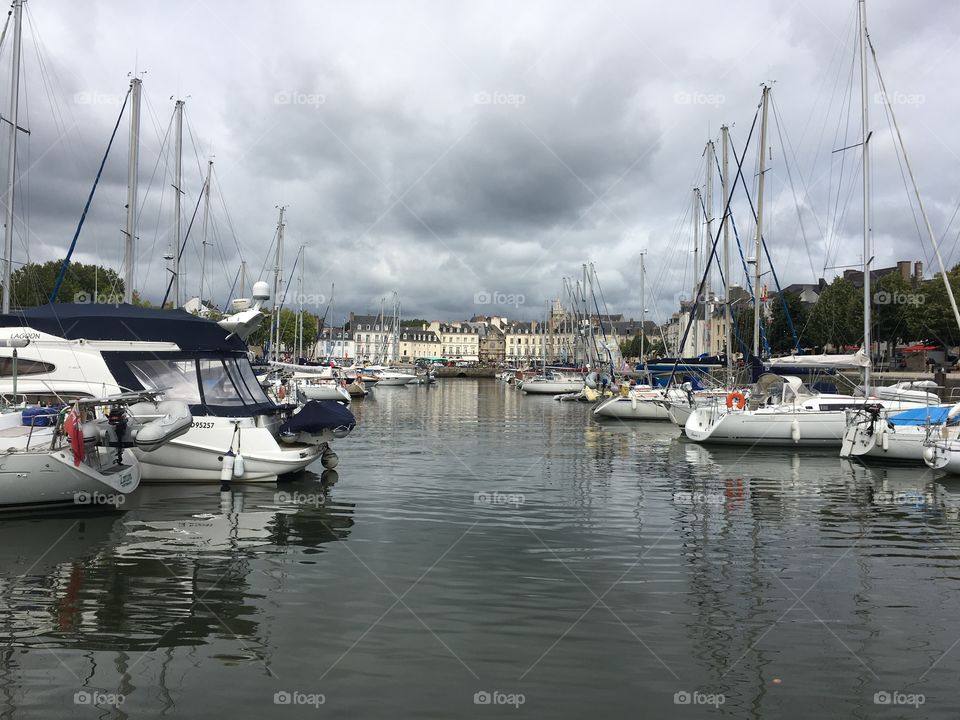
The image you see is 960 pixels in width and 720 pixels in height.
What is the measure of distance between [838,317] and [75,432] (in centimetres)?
7921

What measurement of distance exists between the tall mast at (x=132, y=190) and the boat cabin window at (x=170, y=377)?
5155 millimetres

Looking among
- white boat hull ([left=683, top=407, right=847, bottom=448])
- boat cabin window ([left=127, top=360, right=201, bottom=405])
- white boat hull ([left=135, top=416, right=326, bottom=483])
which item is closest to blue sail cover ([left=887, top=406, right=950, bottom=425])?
white boat hull ([left=683, top=407, right=847, bottom=448])

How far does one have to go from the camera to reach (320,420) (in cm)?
2030

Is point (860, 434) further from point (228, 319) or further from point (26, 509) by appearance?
point (26, 509)

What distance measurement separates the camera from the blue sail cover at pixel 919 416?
83.9 ft

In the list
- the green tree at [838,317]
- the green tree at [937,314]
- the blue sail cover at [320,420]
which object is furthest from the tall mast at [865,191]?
the green tree at [838,317]

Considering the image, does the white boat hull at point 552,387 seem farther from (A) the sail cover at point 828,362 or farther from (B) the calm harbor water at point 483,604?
(B) the calm harbor water at point 483,604

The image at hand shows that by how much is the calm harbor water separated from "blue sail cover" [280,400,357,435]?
1.82 m

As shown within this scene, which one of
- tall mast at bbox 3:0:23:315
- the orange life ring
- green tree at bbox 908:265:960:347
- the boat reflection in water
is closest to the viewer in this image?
the boat reflection in water

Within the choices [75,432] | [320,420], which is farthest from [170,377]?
[75,432]

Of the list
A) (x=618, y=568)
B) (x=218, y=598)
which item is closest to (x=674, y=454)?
(x=618, y=568)

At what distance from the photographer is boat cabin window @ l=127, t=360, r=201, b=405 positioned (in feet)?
64.0

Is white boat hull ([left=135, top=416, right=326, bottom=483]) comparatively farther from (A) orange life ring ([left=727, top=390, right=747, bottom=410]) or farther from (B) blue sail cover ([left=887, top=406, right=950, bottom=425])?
(B) blue sail cover ([left=887, top=406, right=950, bottom=425])

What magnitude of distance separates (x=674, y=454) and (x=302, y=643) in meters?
22.0
